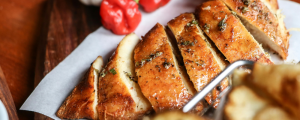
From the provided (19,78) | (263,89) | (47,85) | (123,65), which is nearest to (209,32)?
(123,65)

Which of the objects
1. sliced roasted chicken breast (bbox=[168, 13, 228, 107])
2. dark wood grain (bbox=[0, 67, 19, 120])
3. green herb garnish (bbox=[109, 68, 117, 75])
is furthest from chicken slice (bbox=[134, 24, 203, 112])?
dark wood grain (bbox=[0, 67, 19, 120])

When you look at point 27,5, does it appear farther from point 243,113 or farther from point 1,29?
Answer: point 243,113

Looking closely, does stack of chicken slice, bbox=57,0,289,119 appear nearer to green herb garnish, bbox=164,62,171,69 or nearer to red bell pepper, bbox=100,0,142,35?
green herb garnish, bbox=164,62,171,69

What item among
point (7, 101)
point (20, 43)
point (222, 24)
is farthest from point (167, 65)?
point (20, 43)

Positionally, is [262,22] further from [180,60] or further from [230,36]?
[180,60]

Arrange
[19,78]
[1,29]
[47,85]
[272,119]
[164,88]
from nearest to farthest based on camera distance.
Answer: [272,119]
[164,88]
[47,85]
[19,78]
[1,29]
